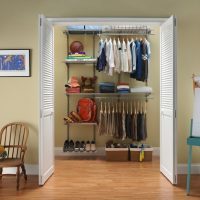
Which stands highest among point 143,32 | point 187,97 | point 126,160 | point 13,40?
point 143,32

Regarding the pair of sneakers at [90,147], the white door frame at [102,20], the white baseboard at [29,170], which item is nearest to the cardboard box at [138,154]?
the pair of sneakers at [90,147]

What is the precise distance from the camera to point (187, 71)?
4.78 meters

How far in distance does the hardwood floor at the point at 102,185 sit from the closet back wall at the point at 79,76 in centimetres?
105

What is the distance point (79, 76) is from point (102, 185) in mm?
2784

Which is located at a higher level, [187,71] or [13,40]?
[13,40]

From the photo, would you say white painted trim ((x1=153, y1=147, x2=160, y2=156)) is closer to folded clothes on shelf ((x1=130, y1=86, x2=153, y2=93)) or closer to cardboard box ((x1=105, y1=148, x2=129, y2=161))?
cardboard box ((x1=105, y1=148, x2=129, y2=161))

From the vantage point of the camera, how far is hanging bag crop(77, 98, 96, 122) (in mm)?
6230

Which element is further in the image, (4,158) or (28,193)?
(4,158)

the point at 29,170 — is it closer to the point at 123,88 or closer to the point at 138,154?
the point at 138,154

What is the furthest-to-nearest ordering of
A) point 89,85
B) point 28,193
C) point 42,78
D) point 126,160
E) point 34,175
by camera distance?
point 89,85, point 126,160, point 34,175, point 42,78, point 28,193

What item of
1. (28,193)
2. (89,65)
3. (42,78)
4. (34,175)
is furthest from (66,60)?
(28,193)

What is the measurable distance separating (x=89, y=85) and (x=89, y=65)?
1.47 feet

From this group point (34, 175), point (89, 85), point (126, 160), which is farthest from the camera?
point (89, 85)

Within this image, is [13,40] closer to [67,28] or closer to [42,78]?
[42,78]
